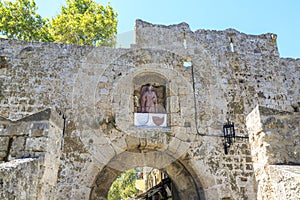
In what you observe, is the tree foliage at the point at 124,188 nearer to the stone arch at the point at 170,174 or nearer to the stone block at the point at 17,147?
the stone arch at the point at 170,174

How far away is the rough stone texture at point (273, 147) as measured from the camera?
3.54 m

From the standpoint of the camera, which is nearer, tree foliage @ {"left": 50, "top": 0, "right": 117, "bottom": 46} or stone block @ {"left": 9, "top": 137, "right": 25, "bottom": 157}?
stone block @ {"left": 9, "top": 137, "right": 25, "bottom": 157}


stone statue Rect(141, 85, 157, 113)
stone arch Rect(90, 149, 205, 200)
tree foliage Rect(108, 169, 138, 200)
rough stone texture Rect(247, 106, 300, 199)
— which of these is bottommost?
tree foliage Rect(108, 169, 138, 200)

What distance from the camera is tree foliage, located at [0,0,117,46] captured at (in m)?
12.8

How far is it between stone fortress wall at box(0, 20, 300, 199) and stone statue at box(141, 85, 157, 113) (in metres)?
0.25

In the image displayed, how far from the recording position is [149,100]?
760 cm

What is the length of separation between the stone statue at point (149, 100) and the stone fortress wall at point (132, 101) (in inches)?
9.9

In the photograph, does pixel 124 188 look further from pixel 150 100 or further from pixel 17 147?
pixel 17 147

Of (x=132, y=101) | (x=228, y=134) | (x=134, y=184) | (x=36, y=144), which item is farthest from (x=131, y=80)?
(x=134, y=184)

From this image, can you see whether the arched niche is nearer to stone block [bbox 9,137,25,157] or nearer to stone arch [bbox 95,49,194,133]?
stone arch [bbox 95,49,194,133]

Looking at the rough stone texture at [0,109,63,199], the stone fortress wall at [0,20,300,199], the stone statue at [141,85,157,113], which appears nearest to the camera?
the rough stone texture at [0,109,63,199]

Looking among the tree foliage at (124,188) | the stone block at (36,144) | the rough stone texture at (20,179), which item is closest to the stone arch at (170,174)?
the stone block at (36,144)

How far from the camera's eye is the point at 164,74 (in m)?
7.90

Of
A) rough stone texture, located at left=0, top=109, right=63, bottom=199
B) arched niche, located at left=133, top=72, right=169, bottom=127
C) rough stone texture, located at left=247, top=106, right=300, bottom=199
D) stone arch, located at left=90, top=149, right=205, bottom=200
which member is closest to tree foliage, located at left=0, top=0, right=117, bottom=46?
arched niche, located at left=133, top=72, right=169, bottom=127
